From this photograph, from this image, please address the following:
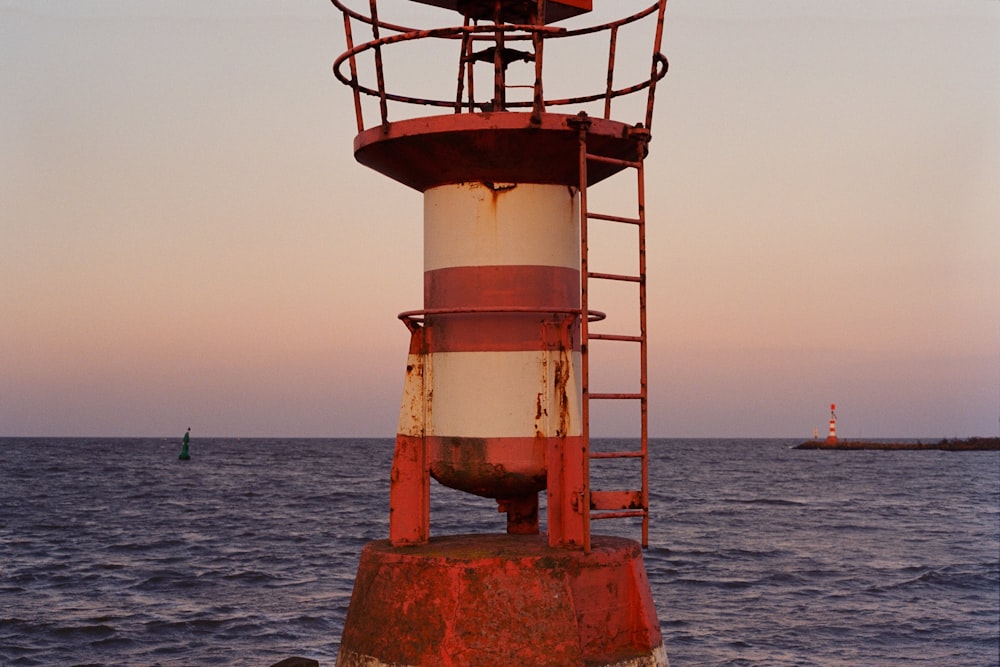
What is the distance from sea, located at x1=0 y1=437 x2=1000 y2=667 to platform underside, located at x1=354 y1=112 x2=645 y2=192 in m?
10.7

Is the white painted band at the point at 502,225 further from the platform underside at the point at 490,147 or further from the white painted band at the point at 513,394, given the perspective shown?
the white painted band at the point at 513,394

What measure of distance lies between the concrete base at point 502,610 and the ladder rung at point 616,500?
22 centimetres

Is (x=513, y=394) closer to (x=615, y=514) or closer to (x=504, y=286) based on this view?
(x=504, y=286)

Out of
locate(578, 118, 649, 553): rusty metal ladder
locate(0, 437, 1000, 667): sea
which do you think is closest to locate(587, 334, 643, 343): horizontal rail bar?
locate(578, 118, 649, 553): rusty metal ladder

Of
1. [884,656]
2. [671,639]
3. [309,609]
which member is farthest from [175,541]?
[884,656]

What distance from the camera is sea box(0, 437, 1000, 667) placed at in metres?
16.6

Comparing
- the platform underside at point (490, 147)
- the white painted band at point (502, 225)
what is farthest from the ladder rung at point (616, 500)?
the platform underside at point (490, 147)

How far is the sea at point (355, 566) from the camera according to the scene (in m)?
16.6

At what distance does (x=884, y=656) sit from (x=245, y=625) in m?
10.4

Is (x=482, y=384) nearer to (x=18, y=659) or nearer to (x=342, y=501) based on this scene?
(x=18, y=659)

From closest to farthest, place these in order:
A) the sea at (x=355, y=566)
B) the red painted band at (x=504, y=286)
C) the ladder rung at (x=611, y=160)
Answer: the ladder rung at (x=611, y=160)
the red painted band at (x=504, y=286)
the sea at (x=355, y=566)

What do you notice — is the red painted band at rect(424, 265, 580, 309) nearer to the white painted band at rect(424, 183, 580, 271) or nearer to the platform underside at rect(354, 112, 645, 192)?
the white painted band at rect(424, 183, 580, 271)

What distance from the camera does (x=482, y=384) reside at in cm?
571

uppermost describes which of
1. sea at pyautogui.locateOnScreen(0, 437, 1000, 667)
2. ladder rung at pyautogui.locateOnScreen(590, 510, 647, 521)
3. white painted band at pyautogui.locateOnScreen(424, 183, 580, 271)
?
white painted band at pyautogui.locateOnScreen(424, 183, 580, 271)
